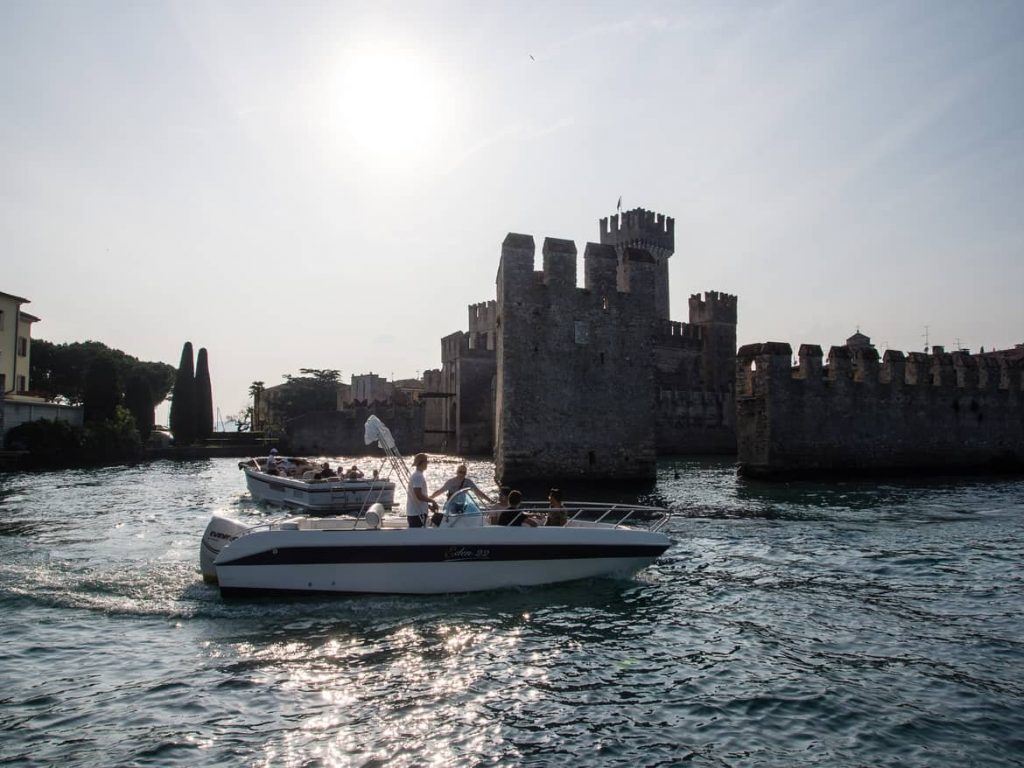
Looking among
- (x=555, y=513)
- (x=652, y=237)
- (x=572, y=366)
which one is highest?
(x=652, y=237)

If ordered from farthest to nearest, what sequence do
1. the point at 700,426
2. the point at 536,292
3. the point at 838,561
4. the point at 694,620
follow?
the point at 700,426 < the point at 536,292 < the point at 838,561 < the point at 694,620

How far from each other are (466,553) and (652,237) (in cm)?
5980

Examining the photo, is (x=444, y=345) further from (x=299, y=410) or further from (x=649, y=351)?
(x=649, y=351)

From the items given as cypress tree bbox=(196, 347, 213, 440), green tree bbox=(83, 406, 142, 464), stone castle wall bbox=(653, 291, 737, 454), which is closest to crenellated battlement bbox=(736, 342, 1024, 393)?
stone castle wall bbox=(653, 291, 737, 454)

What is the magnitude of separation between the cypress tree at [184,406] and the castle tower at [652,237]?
39.3 metres

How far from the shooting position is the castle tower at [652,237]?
6581cm

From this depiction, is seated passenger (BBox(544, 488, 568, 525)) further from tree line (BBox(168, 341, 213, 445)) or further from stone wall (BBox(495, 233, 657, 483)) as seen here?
tree line (BBox(168, 341, 213, 445))

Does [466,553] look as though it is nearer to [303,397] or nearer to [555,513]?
[555,513]

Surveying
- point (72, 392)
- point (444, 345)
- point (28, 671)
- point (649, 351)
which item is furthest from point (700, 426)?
point (72, 392)

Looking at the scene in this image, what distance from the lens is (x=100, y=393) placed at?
53094 mm

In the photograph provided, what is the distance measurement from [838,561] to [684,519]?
5218 mm

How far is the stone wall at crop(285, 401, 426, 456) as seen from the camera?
5559 cm

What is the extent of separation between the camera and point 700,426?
176 feet

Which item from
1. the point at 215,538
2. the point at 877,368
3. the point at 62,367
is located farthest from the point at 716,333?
the point at 62,367
